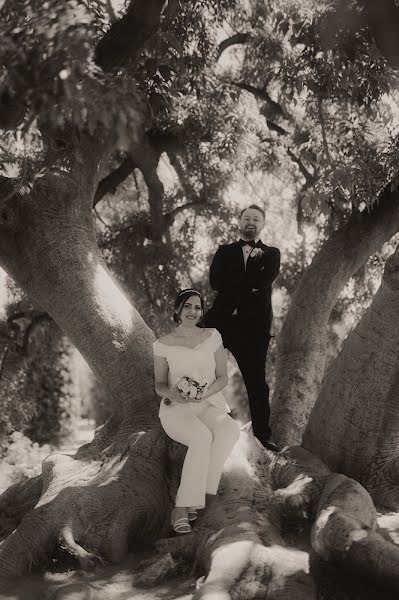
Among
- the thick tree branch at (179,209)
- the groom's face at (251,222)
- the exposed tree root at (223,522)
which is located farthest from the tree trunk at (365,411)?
the thick tree branch at (179,209)

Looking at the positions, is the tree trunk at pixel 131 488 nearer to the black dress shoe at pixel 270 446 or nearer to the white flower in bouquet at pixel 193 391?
the black dress shoe at pixel 270 446

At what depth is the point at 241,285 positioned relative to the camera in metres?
5.83

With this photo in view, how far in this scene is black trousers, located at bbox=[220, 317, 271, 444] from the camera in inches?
231

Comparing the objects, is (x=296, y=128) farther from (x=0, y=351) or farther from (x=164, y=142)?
(x=0, y=351)

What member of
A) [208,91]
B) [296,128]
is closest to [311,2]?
[208,91]

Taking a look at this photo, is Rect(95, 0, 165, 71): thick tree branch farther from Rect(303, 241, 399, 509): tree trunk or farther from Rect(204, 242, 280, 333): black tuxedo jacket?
Rect(303, 241, 399, 509): tree trunk

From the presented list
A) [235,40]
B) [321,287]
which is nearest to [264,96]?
[235,40]

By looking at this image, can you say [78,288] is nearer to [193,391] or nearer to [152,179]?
[193,391]

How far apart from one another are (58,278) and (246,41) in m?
5.07

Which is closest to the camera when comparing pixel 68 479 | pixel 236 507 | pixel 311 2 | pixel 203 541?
pixel 203 541

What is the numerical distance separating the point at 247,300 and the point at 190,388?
1.08m

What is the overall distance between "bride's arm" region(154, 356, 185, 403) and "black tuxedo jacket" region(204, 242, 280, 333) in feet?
3.00

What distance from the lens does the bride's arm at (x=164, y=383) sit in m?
5.08

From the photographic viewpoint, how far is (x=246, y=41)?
9.68 meters
